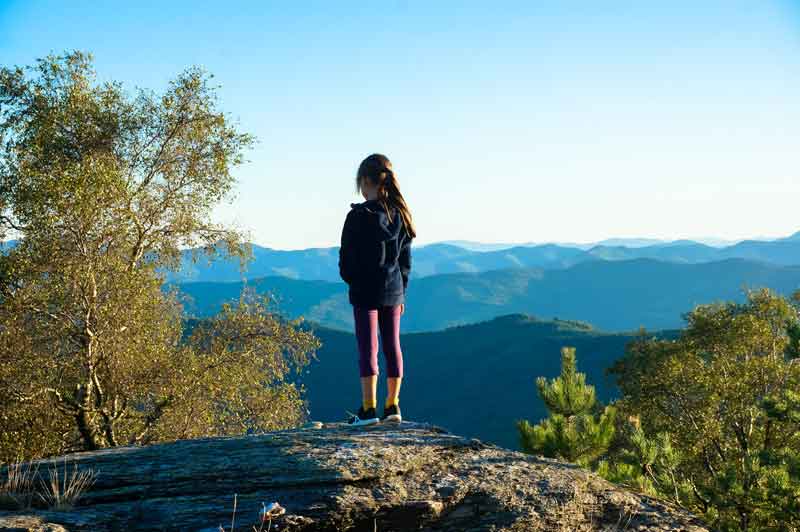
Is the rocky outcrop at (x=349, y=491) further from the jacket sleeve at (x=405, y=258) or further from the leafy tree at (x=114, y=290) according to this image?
the leafy tree at (x=114, y=290)

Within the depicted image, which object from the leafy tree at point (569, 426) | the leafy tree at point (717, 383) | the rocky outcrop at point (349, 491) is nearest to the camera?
the rocky outcrop at point (349, 491)

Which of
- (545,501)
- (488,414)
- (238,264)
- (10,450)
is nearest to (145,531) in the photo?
(545,501)

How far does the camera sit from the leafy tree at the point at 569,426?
13.1 metres

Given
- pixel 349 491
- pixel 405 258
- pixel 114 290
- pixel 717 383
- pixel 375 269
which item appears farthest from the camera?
pixel 717 383

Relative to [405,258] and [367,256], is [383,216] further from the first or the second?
[405,258]

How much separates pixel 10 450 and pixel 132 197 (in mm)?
Answer: 8246

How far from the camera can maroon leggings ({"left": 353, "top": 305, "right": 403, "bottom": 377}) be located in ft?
27.8

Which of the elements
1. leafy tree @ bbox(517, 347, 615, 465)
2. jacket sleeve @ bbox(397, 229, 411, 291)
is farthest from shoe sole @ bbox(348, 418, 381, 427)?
leafy tree @ bbox(517, 347, 615, 465)

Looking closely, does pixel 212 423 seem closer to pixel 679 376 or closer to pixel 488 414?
pixel 679 376

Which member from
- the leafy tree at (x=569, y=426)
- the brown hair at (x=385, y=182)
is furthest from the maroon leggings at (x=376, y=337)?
the leafy tree at (x=569, y=426)

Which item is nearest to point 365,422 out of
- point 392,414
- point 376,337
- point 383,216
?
point 392,414

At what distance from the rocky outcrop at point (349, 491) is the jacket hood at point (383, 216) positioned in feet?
9.27

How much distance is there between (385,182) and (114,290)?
1163 centimetres

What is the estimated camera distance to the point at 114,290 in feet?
56.1
